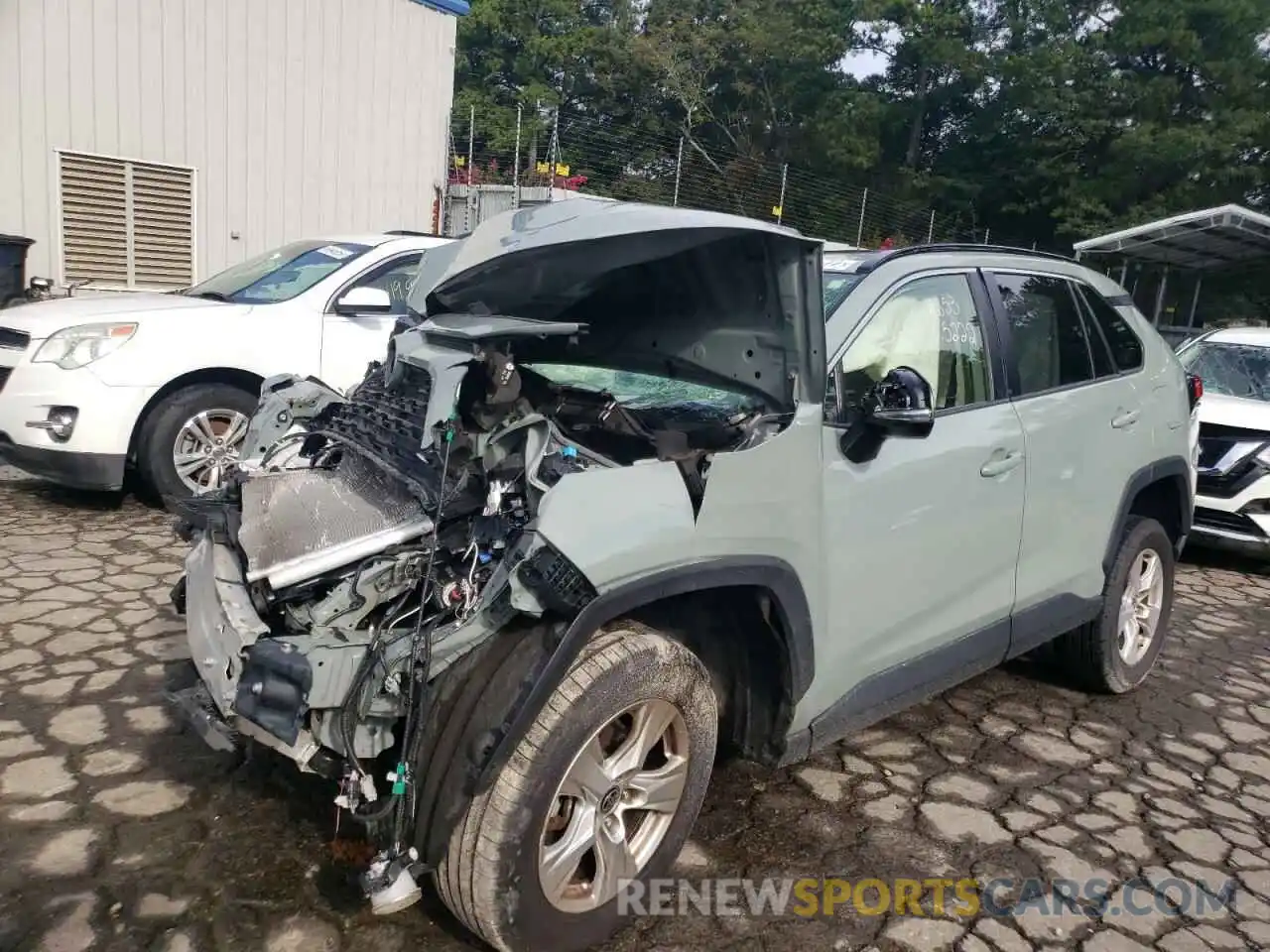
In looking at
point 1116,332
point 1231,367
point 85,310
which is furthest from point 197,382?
point 1231,367

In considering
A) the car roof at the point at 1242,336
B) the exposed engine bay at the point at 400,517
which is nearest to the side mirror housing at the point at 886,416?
the exposed engine bay at the point at 400,517

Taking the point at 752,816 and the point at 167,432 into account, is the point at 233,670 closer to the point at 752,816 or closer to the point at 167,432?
the point at 752,816

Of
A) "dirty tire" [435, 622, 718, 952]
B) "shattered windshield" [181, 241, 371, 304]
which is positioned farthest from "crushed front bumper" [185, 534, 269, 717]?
"shattered windshield" [181, 241, 371, 304]

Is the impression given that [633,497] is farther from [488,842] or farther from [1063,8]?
[1063,8]

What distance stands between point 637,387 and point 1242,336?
6869mm

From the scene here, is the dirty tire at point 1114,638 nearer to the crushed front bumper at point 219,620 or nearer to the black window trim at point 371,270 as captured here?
the crushed front bumper at point 219,620

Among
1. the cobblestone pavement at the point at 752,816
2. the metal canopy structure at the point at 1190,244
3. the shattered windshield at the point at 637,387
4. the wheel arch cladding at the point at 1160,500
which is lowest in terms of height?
the cobblestone pavement at the point at 752,816

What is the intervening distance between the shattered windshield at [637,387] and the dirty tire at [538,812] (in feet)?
3.25

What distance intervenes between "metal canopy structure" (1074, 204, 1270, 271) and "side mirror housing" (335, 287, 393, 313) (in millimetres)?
9997

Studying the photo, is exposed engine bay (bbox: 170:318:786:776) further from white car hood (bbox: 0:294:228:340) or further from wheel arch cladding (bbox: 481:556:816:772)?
white car hood (bbox: 0:294:228:340)

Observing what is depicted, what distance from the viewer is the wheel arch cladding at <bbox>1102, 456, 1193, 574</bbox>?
4.12m

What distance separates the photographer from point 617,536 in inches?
90.7

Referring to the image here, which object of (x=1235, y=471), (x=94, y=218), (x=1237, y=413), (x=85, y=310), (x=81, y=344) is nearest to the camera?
(x=81, y=344)

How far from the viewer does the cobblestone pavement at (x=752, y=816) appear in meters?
2.60
